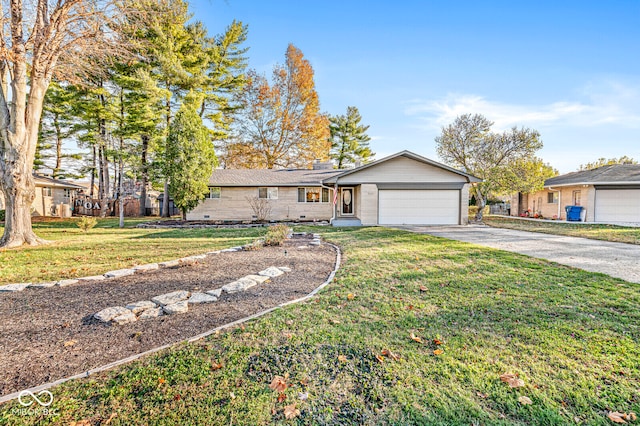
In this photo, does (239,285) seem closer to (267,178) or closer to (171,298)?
(171,298)

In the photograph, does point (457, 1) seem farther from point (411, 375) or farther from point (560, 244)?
point (411, 375)

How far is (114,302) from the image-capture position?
3.83 m

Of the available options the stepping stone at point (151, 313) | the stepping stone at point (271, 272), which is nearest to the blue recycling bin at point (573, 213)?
the stepping stone at point (271, 272)

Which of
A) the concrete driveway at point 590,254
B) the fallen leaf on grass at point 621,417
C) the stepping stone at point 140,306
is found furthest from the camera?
the concrete driveway at point 590,254

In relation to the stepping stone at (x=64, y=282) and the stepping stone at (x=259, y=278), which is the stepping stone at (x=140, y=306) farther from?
the stepping stone at (x=64, y=282)

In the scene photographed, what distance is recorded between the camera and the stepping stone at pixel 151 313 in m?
3.39

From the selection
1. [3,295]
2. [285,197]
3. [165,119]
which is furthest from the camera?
[165,119]

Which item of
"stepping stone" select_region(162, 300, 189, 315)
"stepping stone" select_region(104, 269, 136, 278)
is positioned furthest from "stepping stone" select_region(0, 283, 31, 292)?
"stepping stone" select_region(162, 300, 189, 315)

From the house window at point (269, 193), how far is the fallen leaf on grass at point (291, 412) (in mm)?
17377

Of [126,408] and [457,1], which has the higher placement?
[457,1]

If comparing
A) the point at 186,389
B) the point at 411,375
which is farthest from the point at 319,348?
the point at 186,389

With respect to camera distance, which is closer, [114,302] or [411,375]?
[411,375]

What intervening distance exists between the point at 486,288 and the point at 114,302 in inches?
207

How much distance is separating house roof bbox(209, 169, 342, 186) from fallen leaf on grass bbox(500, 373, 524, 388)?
1604 cm
